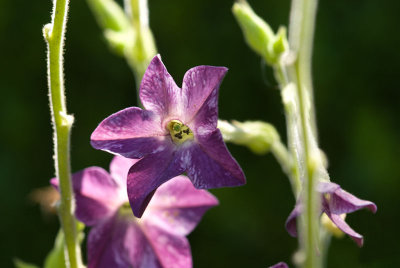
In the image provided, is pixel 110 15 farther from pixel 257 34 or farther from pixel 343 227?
pixel 343 227

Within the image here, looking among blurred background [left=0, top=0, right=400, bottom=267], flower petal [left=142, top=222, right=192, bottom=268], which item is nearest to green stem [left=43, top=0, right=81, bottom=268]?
flower petal [left=142, top=222, right=192, bottom=268]

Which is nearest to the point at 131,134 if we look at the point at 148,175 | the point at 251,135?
the point at 148,175

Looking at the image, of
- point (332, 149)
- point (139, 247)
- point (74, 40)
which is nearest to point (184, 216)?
point (139, 247)

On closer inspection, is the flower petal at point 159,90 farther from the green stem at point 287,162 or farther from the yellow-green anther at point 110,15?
the yellow-green anther at point 110,15

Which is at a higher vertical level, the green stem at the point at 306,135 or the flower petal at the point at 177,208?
the green stem at the point at 306,135

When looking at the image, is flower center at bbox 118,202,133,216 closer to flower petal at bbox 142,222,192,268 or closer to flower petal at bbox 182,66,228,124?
flower petal at bbox 142,222,192,268

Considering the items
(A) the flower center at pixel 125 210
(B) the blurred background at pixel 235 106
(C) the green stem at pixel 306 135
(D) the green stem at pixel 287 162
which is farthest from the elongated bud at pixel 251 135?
(B) the blurred background at pixel 235 106
